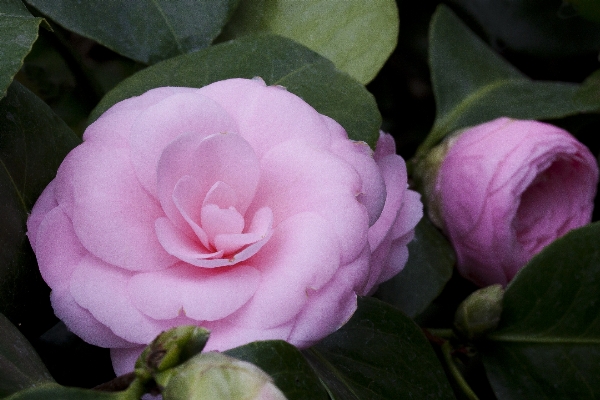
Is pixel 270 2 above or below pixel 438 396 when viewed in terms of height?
above

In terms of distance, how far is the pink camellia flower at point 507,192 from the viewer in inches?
23.5

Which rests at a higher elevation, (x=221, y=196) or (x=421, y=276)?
(x=221, y=196)

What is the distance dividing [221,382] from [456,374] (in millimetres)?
330

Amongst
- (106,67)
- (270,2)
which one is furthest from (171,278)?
(106,67)

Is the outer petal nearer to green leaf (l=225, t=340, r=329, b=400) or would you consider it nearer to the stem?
green leaf (l=225, t=340, r=329, b=400)

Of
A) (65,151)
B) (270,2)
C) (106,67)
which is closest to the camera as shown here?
(65,151)

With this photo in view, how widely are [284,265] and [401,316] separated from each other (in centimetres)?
17

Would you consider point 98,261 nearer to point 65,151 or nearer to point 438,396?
point 65,151

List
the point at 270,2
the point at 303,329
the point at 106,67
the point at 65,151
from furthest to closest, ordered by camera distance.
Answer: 1. the point at 106,67
2. the point at 270,2
3. the point at 65,151
4. the point at 303,329

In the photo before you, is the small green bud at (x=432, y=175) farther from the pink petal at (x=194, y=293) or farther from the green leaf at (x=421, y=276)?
the pink petal at (x=194, y=293)

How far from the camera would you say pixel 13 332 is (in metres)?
0.36

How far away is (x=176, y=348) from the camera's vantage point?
0.32 metres

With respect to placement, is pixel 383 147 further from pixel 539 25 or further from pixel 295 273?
pixel 539 25

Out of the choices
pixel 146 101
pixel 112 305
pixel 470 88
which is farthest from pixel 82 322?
pixel 470 88
